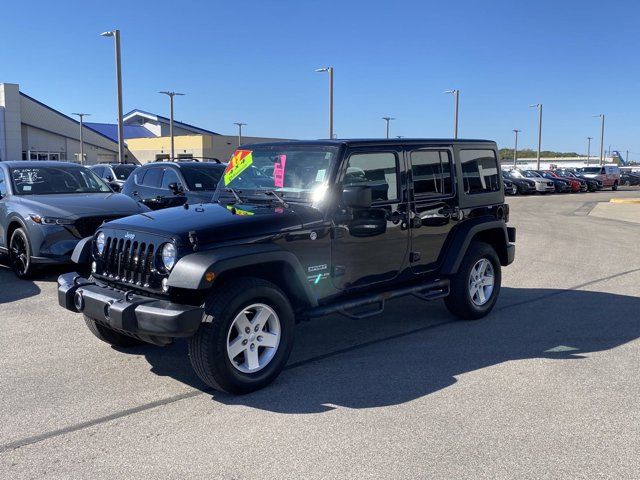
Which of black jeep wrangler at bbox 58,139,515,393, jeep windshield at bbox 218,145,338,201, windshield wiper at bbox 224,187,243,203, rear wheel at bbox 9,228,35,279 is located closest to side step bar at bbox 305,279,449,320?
black jeep wrangler at bbox 58,139,515,393

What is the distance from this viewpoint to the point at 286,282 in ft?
15.5

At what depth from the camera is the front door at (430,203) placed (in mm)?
5770

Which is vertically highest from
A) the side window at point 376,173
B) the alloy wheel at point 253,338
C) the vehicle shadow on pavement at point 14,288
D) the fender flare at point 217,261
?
the side window at point 376,173

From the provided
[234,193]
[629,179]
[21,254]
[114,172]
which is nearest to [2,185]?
[21,254]

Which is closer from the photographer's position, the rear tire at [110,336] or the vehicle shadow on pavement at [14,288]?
the rear tire at [110,336]

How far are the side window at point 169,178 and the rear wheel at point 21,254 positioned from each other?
10.9 ft

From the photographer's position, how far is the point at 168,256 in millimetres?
4301

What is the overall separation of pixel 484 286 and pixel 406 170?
5.80 feet

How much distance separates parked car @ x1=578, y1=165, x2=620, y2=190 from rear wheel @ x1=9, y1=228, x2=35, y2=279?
40.4m

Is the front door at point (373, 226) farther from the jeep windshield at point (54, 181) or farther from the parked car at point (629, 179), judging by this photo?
the parked car at point (629, 179)

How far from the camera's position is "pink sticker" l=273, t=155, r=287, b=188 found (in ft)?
17.6

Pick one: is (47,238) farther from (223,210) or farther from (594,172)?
(594,172)

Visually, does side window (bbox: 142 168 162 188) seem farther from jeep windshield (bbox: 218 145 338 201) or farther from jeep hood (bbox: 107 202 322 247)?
jeep hood (bbox: 107 202 322 247)

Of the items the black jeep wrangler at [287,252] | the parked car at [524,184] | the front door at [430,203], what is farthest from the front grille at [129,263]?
the parked car at [524,184]
